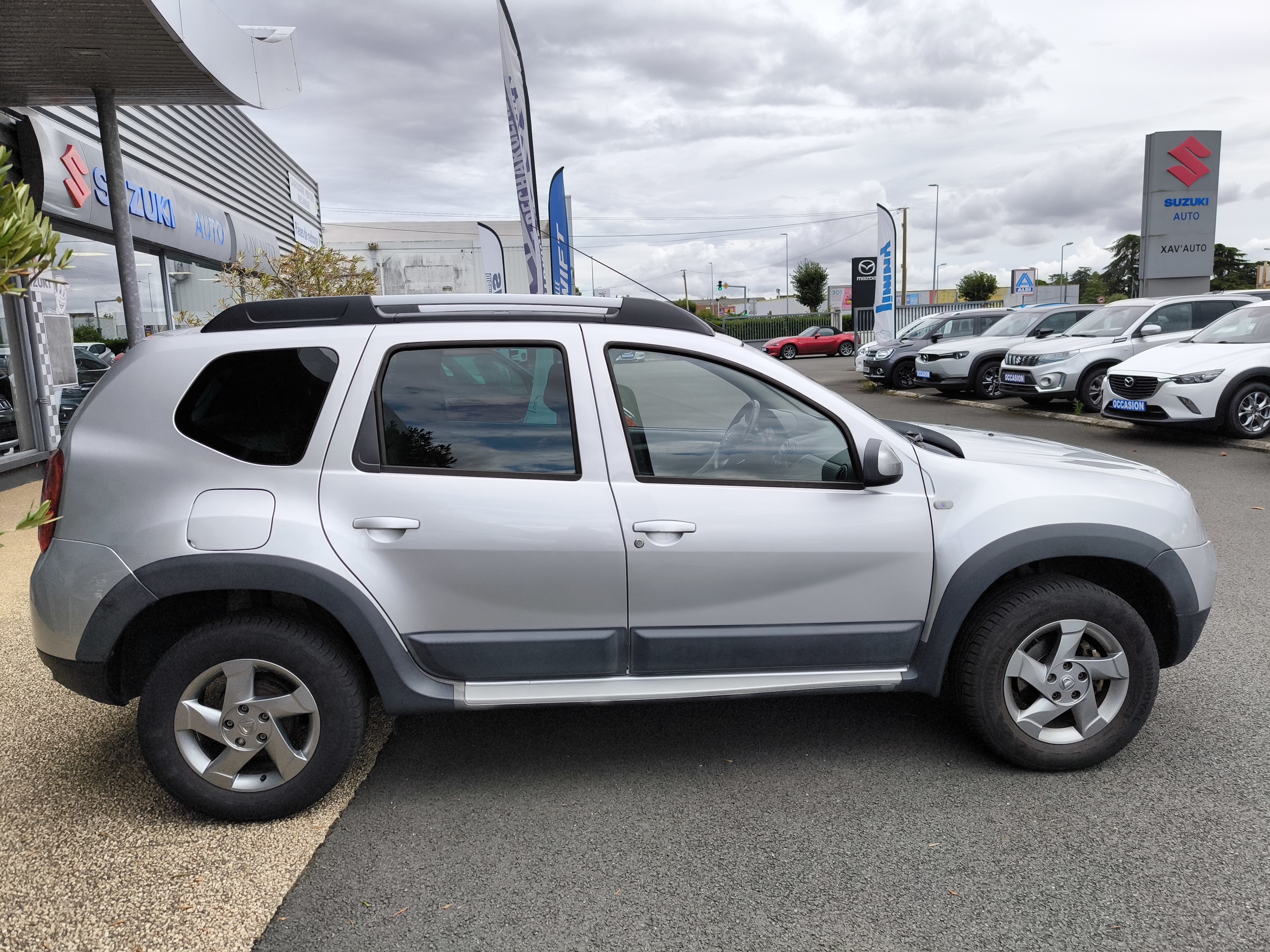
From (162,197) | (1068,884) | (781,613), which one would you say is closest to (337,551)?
(781,613)

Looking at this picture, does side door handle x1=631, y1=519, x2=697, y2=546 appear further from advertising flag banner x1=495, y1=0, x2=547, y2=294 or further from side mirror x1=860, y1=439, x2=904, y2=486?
advertising flag banner x1=495, y1=0, x2=547, y2=294

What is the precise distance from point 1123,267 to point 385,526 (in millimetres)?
107464

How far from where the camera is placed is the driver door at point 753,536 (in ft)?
9.91

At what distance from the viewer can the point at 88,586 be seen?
2.88 meters

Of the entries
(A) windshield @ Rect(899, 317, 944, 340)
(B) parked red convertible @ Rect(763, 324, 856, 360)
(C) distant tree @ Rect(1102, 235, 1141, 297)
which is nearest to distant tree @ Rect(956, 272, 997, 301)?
(C) distant tree @ Rect(1102, 235, 1141, 297)

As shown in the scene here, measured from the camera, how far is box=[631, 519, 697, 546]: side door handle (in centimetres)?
299

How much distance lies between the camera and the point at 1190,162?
64.0ft

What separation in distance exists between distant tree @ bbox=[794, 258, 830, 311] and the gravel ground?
71.7 m

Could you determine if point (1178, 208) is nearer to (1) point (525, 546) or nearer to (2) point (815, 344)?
(2) point (815, 344)

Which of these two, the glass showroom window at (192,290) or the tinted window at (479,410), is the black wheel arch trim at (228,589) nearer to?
the tinted window at (479,410)

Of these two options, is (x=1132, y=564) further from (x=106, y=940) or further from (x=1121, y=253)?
(x=1121, y=253)

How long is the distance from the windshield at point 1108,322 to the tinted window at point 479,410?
13686 millimetres

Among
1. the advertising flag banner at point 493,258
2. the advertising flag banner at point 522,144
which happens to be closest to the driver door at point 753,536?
the advertising flag banner at point 522,144

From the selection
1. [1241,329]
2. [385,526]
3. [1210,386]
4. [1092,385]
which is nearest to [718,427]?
[385,526]
